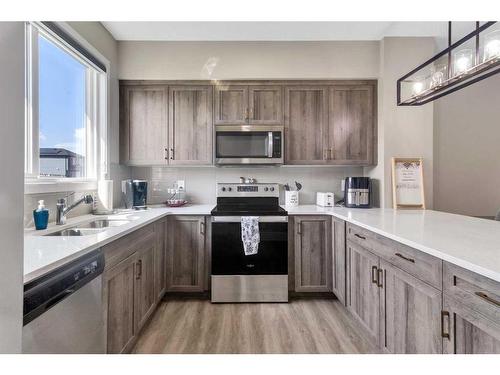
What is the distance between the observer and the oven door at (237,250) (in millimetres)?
2582

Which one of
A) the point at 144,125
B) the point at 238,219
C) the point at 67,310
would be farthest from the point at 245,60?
the point at 67,310

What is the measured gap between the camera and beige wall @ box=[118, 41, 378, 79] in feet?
A: 9.55

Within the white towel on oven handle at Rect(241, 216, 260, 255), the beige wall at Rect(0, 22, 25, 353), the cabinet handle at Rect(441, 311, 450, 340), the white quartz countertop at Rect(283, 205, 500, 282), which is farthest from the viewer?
the white towel on oven handle at Rect(241, 216, 260, 255)

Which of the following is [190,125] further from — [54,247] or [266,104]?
[54,247]

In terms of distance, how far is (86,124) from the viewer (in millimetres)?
2527

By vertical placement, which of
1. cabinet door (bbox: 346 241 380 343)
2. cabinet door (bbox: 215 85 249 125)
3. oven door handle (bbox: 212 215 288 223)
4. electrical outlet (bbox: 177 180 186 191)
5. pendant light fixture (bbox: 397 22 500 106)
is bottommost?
cabinet door (bbox: 346 241 380 343)

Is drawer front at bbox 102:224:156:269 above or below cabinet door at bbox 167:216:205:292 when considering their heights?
above

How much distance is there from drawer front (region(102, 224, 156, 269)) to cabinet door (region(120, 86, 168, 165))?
97 centimetres

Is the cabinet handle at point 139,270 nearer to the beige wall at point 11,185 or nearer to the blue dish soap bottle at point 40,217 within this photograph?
the blue dish soap bottle at point 40,217

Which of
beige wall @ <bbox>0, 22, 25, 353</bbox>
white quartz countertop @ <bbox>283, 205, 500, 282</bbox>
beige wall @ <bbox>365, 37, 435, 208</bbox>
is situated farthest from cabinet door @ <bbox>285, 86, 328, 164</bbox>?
beige wall @ <bbox>0, 22, 25, 353</bbox>

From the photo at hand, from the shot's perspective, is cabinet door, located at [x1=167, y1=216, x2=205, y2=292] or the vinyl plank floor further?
cabinet door, located at [x1=167, y1=216, x2=205, y2=292]

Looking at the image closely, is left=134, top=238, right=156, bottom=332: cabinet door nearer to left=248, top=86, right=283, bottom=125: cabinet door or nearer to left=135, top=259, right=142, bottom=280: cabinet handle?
left=135, top=259, right=142, bottom=280: cabinet handle

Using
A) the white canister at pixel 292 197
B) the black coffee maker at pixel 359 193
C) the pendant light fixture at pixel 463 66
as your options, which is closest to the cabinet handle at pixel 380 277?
the pendant light fixture at pixel 463 66

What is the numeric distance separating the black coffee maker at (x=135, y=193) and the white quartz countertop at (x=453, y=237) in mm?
1997
